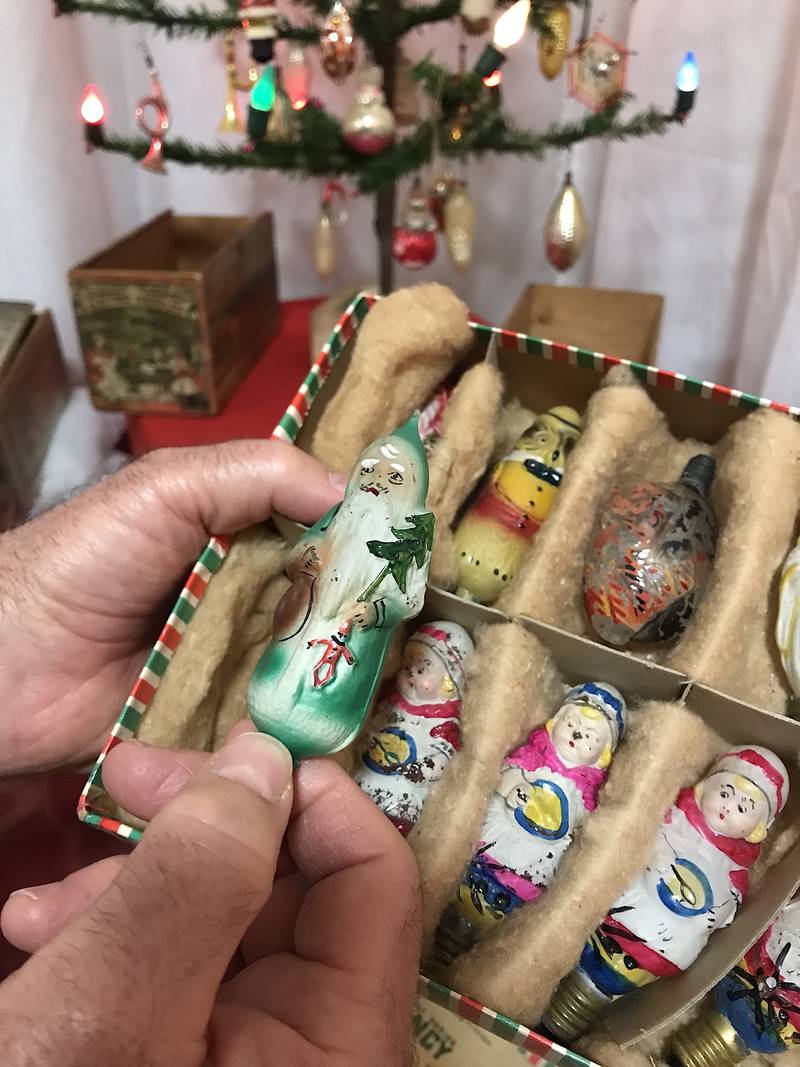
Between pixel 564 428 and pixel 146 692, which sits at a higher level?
pixel 564 428

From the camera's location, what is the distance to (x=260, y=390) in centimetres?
115

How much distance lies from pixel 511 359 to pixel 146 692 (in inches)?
16.5

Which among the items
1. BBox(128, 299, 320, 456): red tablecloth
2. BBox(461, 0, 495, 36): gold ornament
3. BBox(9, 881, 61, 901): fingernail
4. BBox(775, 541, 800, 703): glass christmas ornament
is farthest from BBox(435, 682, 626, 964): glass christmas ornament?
BBox(461, 0, 495, 36): gold ornament

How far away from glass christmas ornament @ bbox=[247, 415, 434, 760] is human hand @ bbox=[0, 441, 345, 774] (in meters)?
0.12

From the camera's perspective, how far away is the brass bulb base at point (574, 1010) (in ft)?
1.60

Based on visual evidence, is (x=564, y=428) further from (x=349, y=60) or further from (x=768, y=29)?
(x=768, y=29)

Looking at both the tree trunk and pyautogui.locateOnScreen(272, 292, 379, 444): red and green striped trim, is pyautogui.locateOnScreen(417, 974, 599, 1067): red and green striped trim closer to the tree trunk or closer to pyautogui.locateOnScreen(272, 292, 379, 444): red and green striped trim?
pyautogui.locateOnScreen(272, 292, 379, 444): red and green striped trim

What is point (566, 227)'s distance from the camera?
954 millimetres

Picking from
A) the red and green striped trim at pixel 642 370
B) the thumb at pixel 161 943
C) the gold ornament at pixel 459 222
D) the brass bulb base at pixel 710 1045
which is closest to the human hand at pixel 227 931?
the thumb at pixel 161 943

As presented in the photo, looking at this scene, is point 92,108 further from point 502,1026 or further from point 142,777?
point 502,1026

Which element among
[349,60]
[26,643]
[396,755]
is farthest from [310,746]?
[349,60]

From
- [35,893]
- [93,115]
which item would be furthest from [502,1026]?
[93,115]

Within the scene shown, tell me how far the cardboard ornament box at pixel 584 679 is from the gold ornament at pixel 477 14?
15.7 inches

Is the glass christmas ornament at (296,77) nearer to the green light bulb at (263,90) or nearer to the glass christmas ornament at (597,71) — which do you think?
the green light bulb at (263,90)
